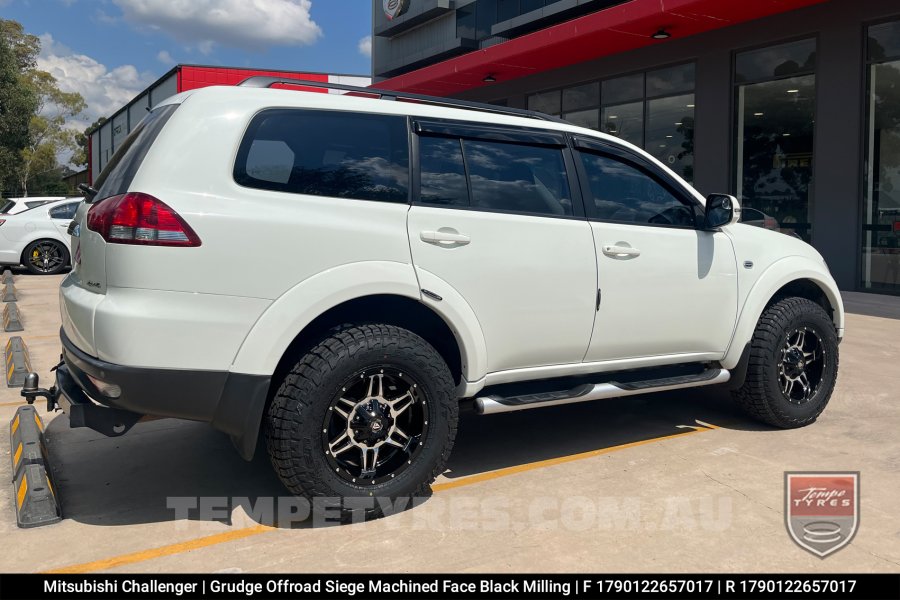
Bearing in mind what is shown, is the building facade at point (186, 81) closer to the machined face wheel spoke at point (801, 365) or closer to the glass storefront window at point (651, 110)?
the glass storefront window at point (651, 110)

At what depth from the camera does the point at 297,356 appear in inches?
138

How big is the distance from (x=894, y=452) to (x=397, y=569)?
3.18m

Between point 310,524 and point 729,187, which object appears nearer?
point 310,524

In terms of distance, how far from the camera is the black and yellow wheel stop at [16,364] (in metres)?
6.20

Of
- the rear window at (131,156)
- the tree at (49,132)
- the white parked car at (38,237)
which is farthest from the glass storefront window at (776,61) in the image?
the tree at (49,132)

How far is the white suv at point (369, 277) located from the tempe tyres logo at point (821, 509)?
866 millimetres

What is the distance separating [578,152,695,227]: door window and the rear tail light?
2226mm

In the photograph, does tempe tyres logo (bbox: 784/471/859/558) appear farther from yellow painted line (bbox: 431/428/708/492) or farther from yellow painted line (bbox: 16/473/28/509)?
yellow painted line (bbox: 16/473/28/509)

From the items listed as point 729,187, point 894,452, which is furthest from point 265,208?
point 729,187

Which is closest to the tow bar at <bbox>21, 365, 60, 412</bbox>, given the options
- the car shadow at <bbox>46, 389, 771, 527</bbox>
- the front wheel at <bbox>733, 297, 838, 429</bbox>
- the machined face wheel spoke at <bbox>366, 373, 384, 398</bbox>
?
the car shadow at <bbox>46, 389, 771, 527</bbox>

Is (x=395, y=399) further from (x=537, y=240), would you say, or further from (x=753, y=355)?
(x=753, y=355)

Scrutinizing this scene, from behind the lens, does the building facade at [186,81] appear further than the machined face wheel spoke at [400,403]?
Yes

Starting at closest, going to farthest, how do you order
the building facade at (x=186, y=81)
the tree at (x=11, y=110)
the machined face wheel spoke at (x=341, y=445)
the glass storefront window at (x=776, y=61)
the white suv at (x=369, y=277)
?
the white suv at (x=369, y=277) < the machined face wheel spoke at (x=341, y=445) < the glass storefront window at (x=776, y=61) < the building facade at (x=186, y=81) < the tree at (x=11, y=110)
